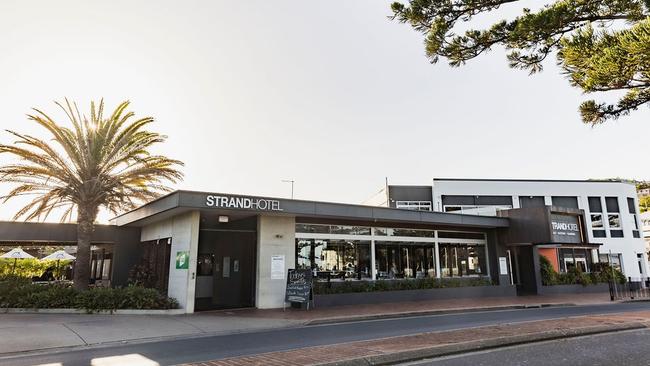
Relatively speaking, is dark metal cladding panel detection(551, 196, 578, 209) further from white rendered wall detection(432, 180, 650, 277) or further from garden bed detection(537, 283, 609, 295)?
garden bed detection(537, 283, 609, 295)

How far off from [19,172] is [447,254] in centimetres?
1858

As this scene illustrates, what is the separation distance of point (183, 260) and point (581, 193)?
118 feet

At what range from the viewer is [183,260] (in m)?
14.4

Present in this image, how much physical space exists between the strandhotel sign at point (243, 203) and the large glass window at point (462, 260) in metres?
10.0

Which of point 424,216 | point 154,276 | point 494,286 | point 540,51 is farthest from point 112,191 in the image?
point 494,286

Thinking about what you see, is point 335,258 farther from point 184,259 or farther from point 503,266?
point 503,266

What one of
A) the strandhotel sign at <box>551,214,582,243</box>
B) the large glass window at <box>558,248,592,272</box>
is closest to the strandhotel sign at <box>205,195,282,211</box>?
the strandhotel sign at <box>551,214,582,243</box>

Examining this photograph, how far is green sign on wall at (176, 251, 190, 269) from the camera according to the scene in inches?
552

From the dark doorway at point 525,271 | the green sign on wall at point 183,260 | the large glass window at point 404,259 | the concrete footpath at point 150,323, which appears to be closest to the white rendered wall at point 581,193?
the dark doorway at point 525,271

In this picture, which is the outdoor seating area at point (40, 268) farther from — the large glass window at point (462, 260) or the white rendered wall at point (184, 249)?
the large glass window at point (462, 260)

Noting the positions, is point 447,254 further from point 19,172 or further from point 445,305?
point 19,172

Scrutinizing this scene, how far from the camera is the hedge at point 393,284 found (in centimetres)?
1658

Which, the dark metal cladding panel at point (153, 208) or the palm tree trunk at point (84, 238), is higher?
the dark metal cladding panel at point (153, 208)

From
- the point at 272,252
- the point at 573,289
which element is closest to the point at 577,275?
the point at 573,289
